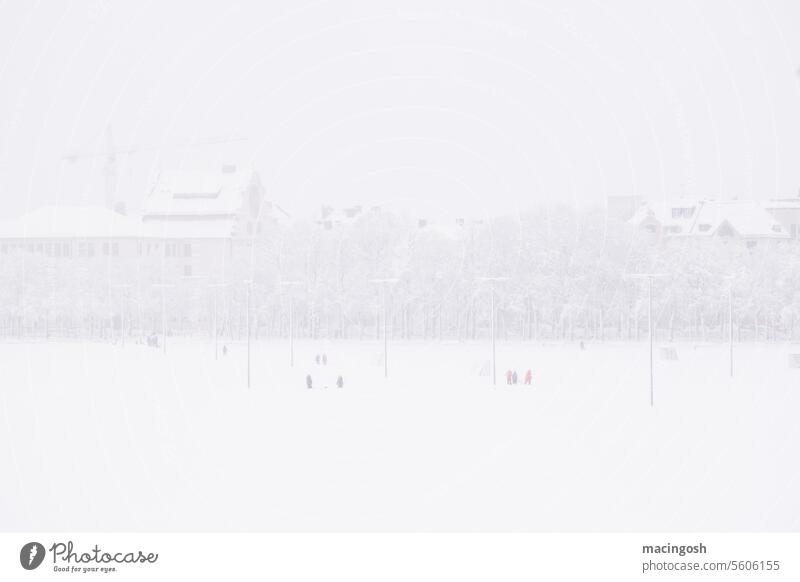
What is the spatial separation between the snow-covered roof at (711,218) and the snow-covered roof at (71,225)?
59736mm

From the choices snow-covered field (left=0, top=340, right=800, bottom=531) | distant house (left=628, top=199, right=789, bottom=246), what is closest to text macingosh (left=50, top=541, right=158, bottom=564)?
snow-covered field (left=0, top=340, right=800, bottom=531)

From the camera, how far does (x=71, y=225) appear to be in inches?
5349

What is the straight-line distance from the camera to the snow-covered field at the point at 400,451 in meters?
23.0

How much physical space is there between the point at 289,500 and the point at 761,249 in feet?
304

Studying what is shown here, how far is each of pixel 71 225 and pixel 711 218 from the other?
73.5 metres

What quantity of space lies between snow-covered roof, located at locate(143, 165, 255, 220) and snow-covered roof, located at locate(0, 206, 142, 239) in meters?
7.92

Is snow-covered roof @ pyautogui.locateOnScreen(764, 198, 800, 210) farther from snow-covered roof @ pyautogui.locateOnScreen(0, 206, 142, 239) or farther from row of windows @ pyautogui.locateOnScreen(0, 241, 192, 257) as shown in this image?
snow-covered roof @ pyautogui.locateOnScreen(0, 206, 142, 239)

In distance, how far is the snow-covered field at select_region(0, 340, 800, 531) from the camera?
2302cm

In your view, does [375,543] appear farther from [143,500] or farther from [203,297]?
[203,297]

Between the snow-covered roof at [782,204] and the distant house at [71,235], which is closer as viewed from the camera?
the snow-covered roof at [782,204]

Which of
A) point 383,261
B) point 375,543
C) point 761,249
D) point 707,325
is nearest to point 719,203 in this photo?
point 761,249

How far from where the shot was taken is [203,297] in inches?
4469

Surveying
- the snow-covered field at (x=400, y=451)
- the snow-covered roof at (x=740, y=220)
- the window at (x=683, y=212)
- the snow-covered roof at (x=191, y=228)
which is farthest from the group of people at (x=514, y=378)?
the snow-covered roof at (x=191, y=228)

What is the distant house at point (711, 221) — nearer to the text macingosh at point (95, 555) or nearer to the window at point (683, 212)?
the window at point (683, 212)
